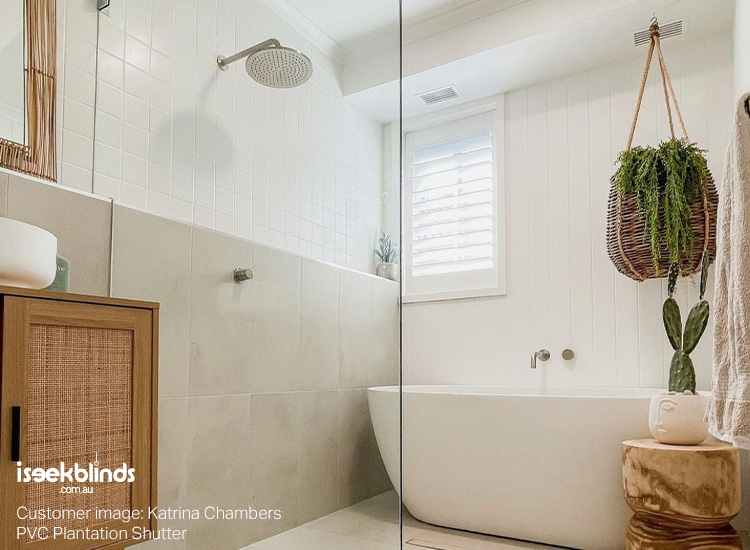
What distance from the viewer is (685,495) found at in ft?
6.33

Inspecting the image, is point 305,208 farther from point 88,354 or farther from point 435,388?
point 435,388

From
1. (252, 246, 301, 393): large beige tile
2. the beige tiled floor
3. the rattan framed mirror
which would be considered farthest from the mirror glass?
the beige tiled floor

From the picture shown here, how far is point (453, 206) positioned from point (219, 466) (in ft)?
7.22

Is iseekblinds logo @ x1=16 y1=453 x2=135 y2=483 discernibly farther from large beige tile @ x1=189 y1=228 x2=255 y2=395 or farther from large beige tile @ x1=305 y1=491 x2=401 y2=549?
large beige tile @ x1=305 y1=491 x2=401 y2=549

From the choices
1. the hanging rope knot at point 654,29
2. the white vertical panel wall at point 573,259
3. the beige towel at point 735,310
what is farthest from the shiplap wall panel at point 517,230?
the beige towel at point 735,310

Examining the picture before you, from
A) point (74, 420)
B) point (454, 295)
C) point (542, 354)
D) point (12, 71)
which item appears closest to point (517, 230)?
point (454, 295)

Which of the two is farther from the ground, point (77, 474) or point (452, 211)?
point (452, 211)

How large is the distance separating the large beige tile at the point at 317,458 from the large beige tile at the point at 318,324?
0.06m

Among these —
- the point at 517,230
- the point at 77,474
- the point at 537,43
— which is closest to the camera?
the point at 77,474

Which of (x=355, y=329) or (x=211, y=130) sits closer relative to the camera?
(x=211, y=130)

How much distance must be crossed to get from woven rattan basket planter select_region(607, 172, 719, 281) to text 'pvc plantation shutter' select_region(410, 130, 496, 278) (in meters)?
0.77

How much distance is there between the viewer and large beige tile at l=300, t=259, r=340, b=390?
1.79 m

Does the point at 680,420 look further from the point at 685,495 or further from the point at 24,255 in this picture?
the point at 24,255

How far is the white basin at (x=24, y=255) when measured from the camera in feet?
3.89
